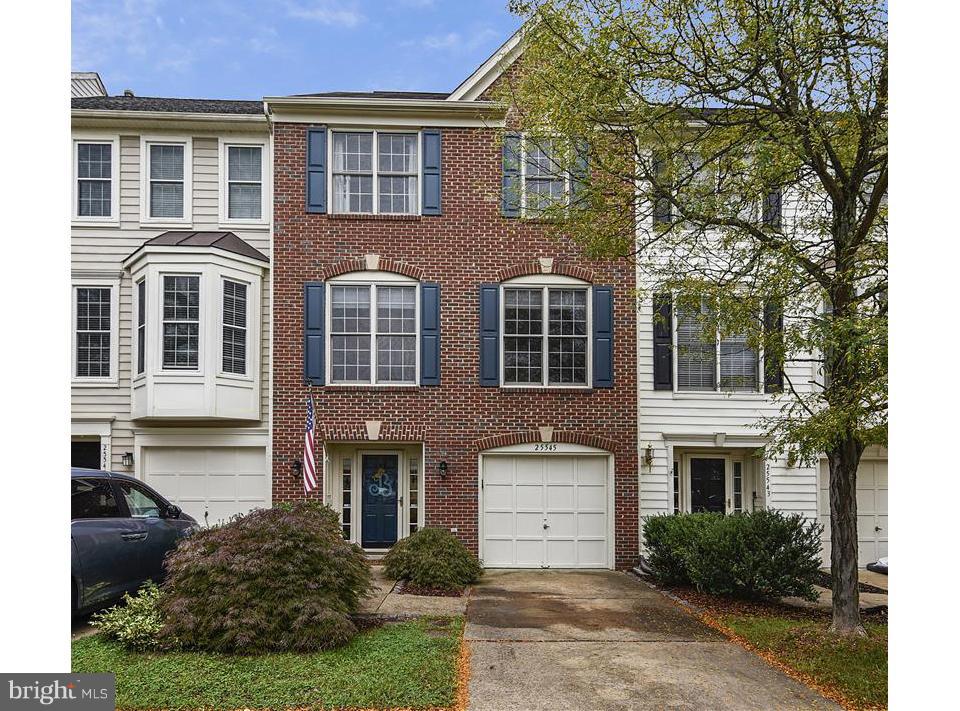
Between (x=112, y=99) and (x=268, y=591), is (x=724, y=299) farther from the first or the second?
(x=112, y=99)

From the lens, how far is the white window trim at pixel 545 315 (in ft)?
46.5

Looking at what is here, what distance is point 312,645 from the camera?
25.5ft

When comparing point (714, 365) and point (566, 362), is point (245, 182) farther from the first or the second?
point (714, 365)

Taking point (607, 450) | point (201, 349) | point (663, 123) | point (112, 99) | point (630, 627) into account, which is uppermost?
point (112, 99)

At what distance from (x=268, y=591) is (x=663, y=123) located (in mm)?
6686

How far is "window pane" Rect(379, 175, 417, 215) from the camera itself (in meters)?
14.4

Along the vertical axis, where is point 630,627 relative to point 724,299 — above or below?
below

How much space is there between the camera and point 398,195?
14430 mm

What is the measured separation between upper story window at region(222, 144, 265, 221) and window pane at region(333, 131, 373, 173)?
1.56 m

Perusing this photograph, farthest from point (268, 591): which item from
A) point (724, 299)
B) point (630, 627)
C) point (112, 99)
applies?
point (112, 99)

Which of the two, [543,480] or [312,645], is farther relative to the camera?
[543,480]

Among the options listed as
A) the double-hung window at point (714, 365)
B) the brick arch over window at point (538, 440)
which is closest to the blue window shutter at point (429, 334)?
the brick arch over window at point (538, 440)

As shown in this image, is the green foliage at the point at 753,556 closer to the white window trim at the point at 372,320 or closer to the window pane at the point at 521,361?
the window pane at the point at 521,361
